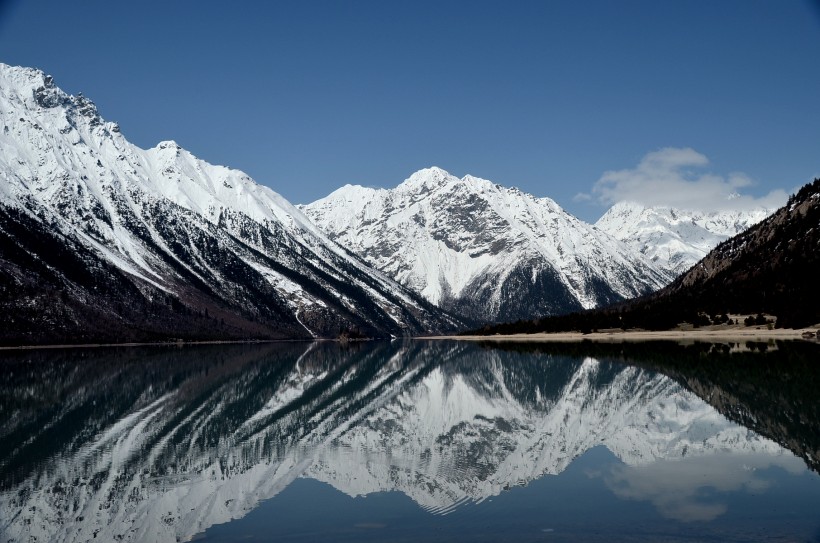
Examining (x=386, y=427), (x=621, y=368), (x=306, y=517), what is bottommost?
(x=306, y=517)

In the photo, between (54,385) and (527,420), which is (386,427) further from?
(54,385)

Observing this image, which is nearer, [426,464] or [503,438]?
[426,464]

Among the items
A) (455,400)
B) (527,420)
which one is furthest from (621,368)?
(527,420)

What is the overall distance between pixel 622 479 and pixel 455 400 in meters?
39.3

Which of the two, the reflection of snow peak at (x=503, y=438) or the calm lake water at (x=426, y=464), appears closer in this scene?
the calm lake water at (x=426, y=464)

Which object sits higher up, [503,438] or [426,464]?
[503,438]

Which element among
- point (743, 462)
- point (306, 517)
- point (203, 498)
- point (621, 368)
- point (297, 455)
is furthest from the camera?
point (621, 368)

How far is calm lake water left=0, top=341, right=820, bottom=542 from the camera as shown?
30.2 m

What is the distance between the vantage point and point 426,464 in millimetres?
41844

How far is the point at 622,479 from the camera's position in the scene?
3719 centimetres

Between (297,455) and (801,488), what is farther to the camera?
(297,455)

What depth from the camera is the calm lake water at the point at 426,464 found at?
30.2 m

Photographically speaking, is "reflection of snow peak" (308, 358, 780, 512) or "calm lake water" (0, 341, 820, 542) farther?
"reflection of snow peak" (308, 358, 780, 512)

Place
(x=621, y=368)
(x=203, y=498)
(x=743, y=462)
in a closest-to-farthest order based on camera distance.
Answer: (x=203, y=498) < (x=743, y=462) < (x=621, y=368)
